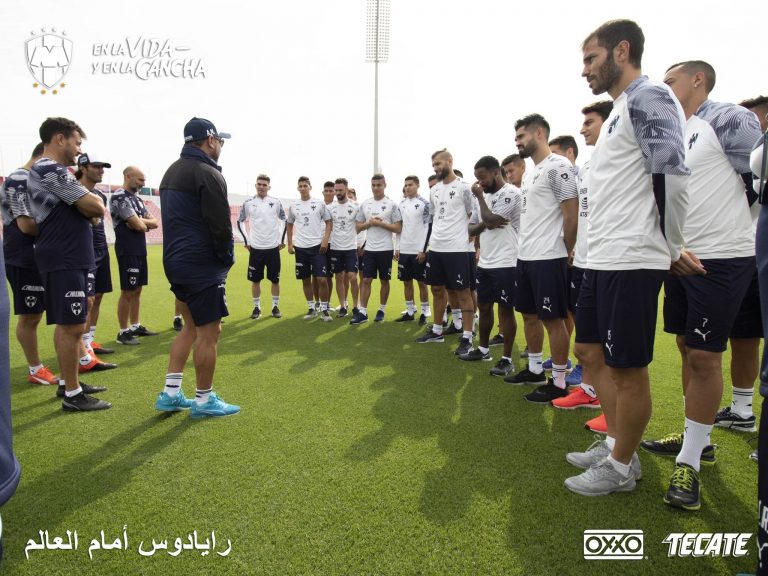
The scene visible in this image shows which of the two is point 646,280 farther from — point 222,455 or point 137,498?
point 137,498

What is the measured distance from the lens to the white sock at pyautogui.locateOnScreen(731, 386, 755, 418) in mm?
3299

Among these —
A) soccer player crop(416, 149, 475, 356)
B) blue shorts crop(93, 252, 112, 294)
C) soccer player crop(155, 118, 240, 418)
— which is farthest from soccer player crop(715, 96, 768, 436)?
blue shorts crop(93, 252, 112, 294)

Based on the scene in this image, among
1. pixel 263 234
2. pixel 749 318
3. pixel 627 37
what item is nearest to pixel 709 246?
pixel 749 318

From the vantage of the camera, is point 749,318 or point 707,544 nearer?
point 707,544

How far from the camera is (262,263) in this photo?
336 inches

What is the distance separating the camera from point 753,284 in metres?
2.98

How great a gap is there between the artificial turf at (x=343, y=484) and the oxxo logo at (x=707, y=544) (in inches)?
1.6

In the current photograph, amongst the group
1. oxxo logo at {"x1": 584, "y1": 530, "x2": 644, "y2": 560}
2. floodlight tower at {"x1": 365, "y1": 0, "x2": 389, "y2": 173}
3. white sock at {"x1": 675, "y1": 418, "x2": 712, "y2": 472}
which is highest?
floodlight tower at {"x1": 365, "y1": 0, "x2": 389, "y2": 173}

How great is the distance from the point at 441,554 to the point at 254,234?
748 cm

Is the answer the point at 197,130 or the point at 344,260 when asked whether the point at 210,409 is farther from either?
the point at 344,260

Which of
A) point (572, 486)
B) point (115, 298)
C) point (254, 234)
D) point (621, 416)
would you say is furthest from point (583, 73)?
point (115, 298)

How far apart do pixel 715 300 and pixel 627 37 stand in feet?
5.23

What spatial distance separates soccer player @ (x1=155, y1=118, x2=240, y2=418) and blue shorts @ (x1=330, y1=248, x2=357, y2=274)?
487cm

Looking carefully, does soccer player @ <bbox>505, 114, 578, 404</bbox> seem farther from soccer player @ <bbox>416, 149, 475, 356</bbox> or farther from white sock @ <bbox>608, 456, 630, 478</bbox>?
soccer player @ <bbox>416, 149, 475, 356</bbox>
